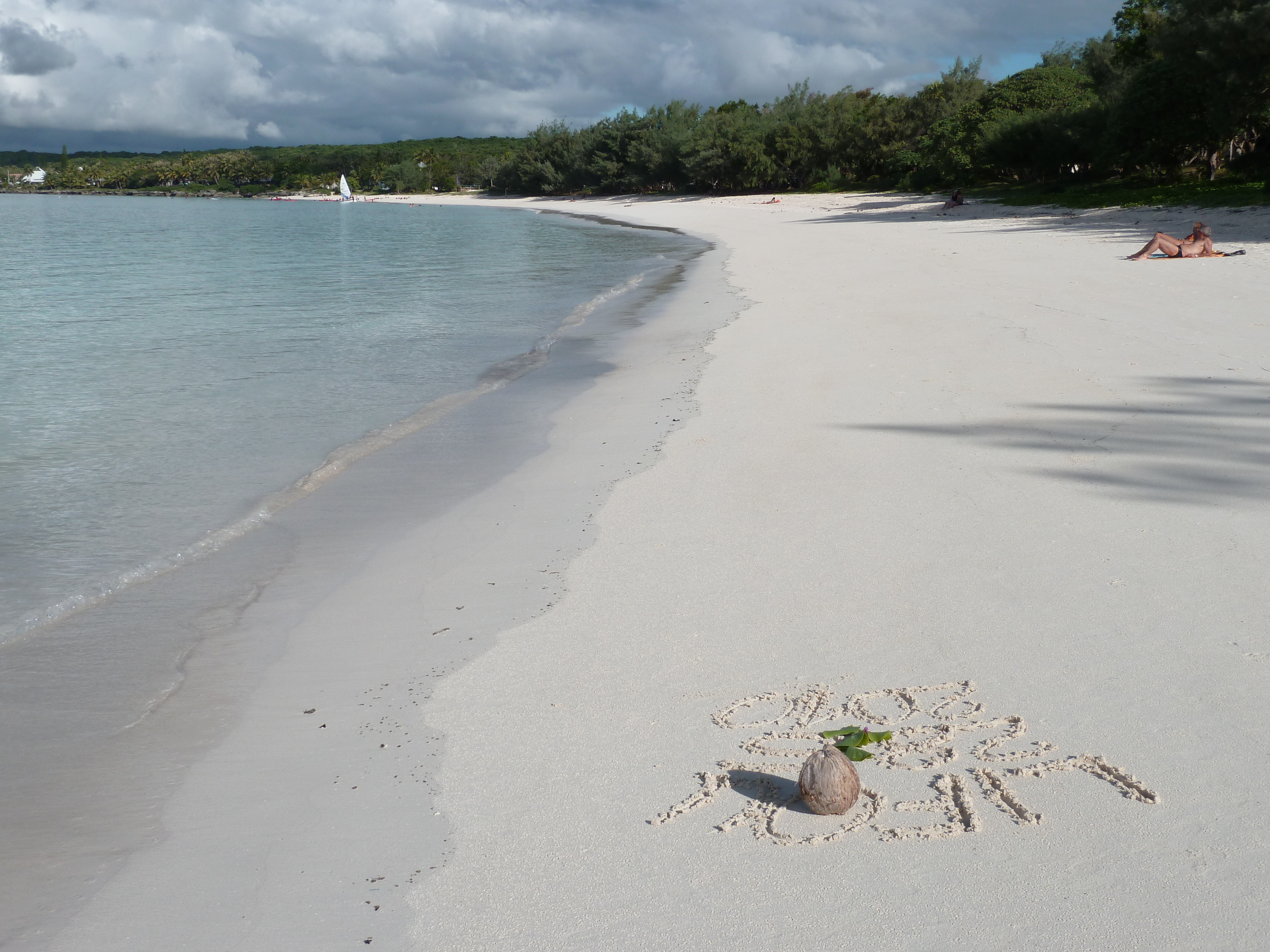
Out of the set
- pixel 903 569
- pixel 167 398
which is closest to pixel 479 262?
pixel 167 398

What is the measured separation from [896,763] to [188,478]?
5778 millimetres

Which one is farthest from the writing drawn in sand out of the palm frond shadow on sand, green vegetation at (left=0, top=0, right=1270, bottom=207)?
green vegetation at (left=0, top=0, right=1270, bottom=207)

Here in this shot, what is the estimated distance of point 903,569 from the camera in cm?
443

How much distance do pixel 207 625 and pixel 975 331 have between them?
814 centimetres

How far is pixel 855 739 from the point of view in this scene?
3057 mm

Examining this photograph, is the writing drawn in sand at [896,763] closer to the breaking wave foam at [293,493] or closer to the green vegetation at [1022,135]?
the breaking wave foam at [293,493]

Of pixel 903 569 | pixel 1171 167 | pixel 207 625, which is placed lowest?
pixel 207 625

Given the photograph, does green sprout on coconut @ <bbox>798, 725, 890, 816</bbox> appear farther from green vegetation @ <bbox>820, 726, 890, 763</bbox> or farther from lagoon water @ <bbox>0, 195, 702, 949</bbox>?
lagoon water @ <bbox>0, 195, 702, 949</bbox>

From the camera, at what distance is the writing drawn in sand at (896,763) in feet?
9.05

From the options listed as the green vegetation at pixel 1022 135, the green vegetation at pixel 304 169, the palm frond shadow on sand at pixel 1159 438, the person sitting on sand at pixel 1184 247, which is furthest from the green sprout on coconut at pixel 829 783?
the green vegetation at pixel 304 169

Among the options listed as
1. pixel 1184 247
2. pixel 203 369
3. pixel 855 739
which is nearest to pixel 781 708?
pixel 855 739

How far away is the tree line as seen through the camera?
24391mm

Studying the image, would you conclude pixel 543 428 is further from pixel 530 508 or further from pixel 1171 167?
pixel 1171 167

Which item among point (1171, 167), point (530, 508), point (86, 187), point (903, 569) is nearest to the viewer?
point (903, 569)
